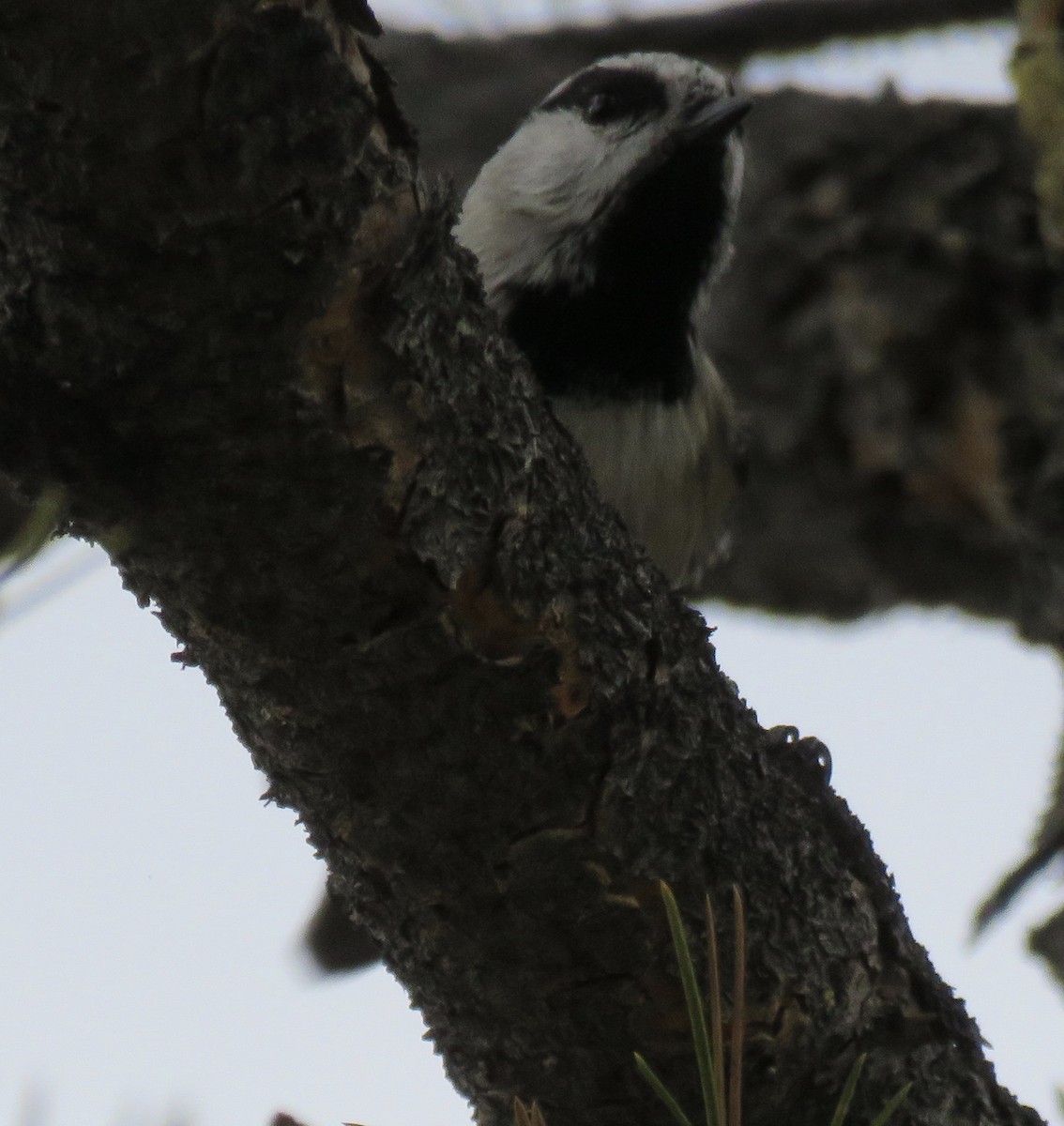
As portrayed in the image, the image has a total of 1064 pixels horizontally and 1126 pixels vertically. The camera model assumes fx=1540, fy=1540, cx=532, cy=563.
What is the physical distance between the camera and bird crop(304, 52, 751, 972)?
2.35 m

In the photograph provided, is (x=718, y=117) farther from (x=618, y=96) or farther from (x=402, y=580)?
(x=402, y=580)

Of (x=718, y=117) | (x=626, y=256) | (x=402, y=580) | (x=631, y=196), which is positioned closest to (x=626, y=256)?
(x=626, y=256)

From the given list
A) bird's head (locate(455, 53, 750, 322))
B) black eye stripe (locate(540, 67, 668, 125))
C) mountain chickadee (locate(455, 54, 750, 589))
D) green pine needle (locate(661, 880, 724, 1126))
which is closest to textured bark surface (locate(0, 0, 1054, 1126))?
green pine needle (locate(661, 880, 724, 1126))

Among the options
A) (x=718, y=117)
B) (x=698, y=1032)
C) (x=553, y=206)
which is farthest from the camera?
(x=553, y=206)

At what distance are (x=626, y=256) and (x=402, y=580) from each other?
1.34 metres

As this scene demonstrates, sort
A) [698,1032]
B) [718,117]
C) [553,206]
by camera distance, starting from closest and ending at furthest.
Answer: [698,1032]
[718,117]
[553,206]

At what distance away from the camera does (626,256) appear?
2418mm

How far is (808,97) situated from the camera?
12.0 feet

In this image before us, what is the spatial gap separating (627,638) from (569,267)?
1218mm

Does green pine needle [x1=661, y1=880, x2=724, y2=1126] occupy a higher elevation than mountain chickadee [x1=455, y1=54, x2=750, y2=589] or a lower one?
higher

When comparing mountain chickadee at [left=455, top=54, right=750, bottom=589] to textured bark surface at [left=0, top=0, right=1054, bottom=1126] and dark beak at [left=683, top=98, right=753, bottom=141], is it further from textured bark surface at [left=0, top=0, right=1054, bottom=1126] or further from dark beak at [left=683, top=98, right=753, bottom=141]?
textured bark surface at [left=0, top=0, right=1054, bottom=1126]

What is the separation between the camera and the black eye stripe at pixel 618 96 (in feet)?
8.29

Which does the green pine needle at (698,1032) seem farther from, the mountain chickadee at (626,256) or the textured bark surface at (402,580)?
the mountain chickadee at (626,256)

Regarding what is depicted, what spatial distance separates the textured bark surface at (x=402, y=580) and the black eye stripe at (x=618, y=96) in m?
1.37
